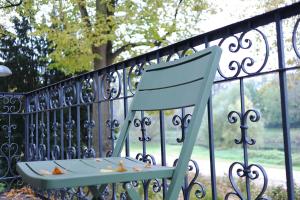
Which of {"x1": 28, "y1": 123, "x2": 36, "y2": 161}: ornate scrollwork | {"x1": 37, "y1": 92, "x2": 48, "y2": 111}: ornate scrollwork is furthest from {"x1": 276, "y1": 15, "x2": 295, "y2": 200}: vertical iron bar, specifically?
{"x1": 28, "y1": 123, "x2": 36, "y2": 161}: ornate scrollwork

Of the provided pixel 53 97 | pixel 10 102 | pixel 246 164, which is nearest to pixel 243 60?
pixel 246 164

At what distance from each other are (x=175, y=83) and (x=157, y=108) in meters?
0.15

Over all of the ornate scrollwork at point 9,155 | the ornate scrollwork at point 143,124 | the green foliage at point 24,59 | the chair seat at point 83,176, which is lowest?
the ornate scrollwork at point 9,155

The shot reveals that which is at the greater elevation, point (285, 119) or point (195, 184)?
point (285, 119)

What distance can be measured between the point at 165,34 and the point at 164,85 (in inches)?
231

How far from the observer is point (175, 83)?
5.64 feet

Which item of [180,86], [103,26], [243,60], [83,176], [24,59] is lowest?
[83,176]

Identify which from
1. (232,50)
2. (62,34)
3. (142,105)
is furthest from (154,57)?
(62,34)

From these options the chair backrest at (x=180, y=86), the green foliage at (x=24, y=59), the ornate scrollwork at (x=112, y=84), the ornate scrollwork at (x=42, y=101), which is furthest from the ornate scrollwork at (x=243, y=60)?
the green foliage at (x=24, y=59)

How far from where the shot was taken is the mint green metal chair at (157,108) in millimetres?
1229

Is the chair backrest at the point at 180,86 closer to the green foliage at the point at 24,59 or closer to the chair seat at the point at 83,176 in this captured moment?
the chair seat at the point at 83,176

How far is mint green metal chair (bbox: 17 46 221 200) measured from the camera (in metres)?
1.23

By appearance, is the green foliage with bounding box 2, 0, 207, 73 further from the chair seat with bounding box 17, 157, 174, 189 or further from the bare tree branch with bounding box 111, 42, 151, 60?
the chair seat with bounding box 17, 157, 174, 189

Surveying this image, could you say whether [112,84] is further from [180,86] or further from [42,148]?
[42,148]
